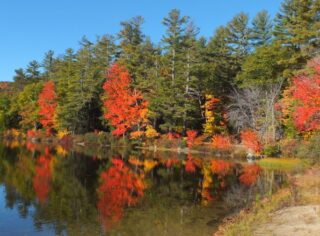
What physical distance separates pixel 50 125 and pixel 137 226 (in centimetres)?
5958

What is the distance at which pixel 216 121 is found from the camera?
53.0 meters

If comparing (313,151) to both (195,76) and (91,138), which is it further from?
(91,138)

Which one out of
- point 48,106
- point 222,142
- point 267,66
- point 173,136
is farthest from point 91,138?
point 267,66

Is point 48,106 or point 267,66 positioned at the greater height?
point 267,66

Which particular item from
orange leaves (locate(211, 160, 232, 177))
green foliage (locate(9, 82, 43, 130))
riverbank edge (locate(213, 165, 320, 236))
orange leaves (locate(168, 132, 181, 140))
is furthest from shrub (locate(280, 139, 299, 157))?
green foliage (locate(9, 82, 43, 130))

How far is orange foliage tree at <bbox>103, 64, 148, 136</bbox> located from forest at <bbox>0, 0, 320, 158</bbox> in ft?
0.47

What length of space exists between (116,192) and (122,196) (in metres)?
1.10

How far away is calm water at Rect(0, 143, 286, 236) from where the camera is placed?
561 inches

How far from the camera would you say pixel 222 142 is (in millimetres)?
46094

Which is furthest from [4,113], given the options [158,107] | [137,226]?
[137,226]

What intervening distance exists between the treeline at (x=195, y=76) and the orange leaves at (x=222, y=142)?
2.27m

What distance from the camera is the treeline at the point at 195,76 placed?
1695 inches

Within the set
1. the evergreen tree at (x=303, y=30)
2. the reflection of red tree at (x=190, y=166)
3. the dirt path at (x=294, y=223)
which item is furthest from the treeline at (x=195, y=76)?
the dirt path at (x=294, y=223)

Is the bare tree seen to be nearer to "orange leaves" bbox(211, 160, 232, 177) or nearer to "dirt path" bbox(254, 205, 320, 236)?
"orange leaves" bbox(211, 160, 232, 177)
